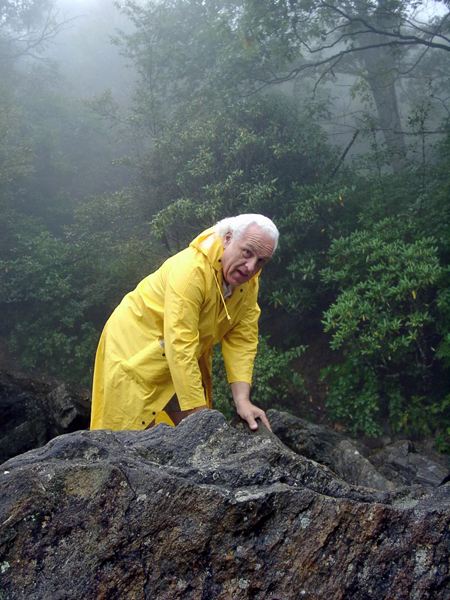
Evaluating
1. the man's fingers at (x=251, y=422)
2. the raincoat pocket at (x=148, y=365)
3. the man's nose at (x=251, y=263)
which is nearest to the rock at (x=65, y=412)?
the raincoat pocket at (x=148, y=365)

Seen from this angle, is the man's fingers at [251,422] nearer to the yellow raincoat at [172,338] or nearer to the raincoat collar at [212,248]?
the yellow raincoat at [172,338]

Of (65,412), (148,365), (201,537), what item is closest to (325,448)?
(148,365)

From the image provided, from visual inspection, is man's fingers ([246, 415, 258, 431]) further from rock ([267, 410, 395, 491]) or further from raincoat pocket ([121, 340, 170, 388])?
rock ([267, 410, 395, 491])

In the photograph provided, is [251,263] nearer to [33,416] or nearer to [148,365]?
[148,365]

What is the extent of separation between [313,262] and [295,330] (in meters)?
1.13


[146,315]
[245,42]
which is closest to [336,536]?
[146,315]

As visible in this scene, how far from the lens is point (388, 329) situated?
5723mm

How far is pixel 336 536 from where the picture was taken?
1732 millimetres

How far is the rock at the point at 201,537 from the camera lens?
1605 mm

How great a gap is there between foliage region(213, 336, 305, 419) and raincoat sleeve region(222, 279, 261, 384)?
2759 mm

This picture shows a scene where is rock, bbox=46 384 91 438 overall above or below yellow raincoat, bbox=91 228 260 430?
below

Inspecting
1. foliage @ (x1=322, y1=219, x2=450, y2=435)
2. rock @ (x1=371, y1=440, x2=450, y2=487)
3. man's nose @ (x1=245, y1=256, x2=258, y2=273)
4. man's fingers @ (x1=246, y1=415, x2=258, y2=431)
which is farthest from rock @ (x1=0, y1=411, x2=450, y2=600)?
foliage @ (x1=322, y1=219, x2=450, y2=435)

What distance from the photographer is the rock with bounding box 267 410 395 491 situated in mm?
3486

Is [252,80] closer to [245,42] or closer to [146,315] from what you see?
[245,42]
